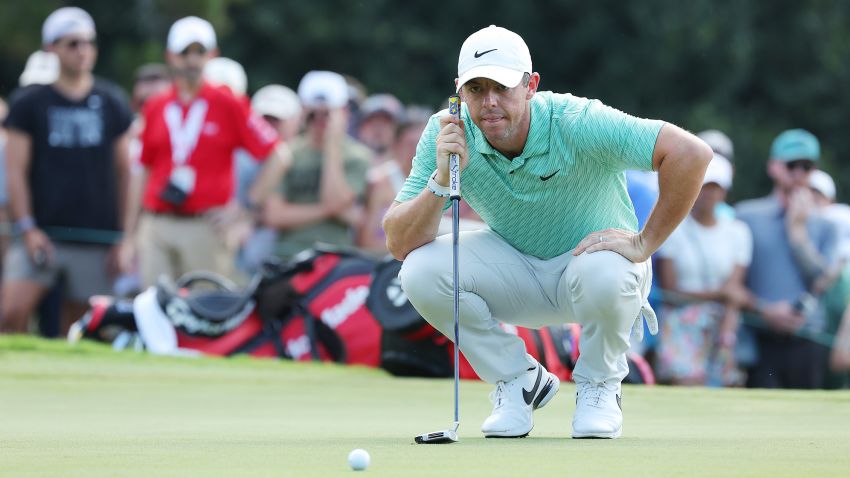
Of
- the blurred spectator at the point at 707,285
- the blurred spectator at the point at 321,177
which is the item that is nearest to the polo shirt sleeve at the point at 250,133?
the blurred spectator at the point at 321,177

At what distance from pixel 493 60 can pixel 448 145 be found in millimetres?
346

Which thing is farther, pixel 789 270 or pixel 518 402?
pixel 789 270

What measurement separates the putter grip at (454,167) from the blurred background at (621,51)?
2184 cm

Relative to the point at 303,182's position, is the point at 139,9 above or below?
above

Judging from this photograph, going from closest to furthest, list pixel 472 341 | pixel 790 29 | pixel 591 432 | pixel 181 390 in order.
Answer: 1. pixel 591 432
2. pixel 472 341
3. pixel 181 390
4. pixel 790 29

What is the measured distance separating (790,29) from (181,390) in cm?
2266

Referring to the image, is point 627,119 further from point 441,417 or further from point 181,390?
point 181,390

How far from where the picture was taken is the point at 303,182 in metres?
12.0

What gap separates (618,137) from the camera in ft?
18.8

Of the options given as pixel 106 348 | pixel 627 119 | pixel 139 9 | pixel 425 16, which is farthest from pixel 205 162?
pixel 425 16

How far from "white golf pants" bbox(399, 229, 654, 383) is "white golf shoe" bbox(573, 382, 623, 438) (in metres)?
0.05

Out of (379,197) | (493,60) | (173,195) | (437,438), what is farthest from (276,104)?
(437,438)

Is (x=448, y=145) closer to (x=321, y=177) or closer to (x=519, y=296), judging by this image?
(x=519, y=296)

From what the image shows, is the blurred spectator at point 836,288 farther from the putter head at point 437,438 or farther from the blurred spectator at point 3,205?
the putter head at point 437,438
